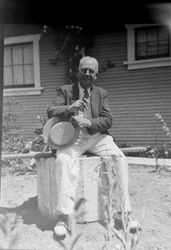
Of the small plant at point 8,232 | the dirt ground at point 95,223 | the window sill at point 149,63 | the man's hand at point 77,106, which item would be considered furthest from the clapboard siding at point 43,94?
the small plant at point 8,232

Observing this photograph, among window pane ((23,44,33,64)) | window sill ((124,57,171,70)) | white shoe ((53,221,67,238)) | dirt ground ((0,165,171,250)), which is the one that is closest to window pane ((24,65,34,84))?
window pane ((23,44,33,64))

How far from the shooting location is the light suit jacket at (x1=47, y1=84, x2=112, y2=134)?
2.96 meters

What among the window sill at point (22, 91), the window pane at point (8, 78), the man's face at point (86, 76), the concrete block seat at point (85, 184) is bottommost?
the concrete block seat at point (85, 184)

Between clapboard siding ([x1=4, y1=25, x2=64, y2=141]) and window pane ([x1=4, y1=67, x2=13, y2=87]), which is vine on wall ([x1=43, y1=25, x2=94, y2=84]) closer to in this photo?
clapboard siding ([x1=4, y1=25, x2=64, y2=141])

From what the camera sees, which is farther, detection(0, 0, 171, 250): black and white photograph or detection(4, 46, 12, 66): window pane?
detection(4, 46, 12, 66): window pane

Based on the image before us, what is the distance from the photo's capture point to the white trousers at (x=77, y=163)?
271cm

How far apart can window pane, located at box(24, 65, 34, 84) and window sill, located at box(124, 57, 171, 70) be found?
261 centimetres

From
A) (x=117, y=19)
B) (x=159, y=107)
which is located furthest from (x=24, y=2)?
(x=159, y=107)

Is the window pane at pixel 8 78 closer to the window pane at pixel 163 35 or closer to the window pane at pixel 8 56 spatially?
the window pane at pixel 8 56

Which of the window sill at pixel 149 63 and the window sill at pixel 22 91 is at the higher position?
the window sill at pixel 149 63

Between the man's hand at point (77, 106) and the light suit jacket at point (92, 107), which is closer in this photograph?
the man's hand at point (77, 106)

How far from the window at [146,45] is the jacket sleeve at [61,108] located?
463 centimetres

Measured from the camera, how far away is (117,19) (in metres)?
1.21

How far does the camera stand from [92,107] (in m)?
3.06
